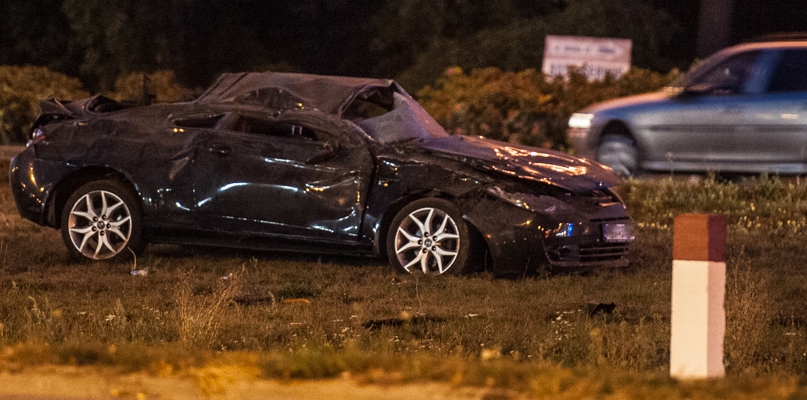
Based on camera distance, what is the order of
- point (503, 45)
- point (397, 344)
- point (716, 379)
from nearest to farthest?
1. point (716, 379)
2. point (397, 344)
3. point (503, 45)

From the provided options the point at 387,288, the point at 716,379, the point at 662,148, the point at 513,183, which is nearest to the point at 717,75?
the point at 662,148

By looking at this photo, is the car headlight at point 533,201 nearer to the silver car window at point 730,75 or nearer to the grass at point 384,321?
the grass at point 384,321

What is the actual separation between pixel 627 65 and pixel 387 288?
13764 millimetres

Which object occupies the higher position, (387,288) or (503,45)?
(503,45)

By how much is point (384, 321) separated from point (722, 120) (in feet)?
25.3

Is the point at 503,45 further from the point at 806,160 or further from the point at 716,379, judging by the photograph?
the point at 716,379

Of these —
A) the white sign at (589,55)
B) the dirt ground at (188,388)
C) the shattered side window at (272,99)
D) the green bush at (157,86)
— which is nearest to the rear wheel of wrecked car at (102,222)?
the shattered side window at (272,99)

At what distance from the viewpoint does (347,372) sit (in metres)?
5.45

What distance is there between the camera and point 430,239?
30.7 feet

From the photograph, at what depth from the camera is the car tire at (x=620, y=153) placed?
14.9 m

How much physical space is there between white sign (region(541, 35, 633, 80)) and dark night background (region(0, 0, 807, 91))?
1941mm

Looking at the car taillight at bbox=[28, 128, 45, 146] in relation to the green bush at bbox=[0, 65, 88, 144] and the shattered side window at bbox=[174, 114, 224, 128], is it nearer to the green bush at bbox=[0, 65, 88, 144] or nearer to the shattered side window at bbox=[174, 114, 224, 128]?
the shattered side window at bbox=[174, 114, 224, 128]

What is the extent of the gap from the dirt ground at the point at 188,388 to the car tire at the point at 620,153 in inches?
393

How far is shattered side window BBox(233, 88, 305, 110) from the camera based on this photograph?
10.1m
